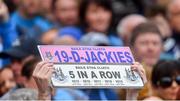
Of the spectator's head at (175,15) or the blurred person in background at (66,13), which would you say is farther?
the blurred person in background at (66,13)

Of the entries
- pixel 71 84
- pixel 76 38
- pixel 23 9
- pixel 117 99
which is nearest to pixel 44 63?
Result: pixel 71 84

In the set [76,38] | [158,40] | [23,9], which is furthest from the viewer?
[23,9]

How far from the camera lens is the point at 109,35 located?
1123cm

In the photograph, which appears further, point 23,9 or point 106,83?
point 23,9

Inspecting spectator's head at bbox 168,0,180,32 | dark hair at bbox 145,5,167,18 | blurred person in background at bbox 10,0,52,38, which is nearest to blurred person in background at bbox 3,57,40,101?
blurred person in background at bbox 10,0,52,38

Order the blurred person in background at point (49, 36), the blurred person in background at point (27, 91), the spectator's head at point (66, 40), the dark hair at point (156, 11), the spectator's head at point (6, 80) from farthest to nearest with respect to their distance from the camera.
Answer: the dark hair at point (156, 11) → the blurred person in background at point (49, 36) → the spectator's head at point (66, 40) → the spectator's head at point (6, 80) → the blurred person in background at point (27, 91)

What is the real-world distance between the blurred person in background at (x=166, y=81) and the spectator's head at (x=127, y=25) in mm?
2785

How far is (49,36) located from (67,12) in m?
0.73

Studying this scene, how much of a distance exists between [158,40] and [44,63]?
3.98 metres

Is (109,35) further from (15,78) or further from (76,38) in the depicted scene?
(15,78)

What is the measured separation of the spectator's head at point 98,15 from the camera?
11172 millimetres

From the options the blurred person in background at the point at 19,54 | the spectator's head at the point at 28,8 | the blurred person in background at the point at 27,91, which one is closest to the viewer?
the blurred person in background at the point at 27,91

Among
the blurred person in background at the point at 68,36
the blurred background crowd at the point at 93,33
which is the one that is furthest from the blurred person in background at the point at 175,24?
the blurred person in background at the point at 68,36

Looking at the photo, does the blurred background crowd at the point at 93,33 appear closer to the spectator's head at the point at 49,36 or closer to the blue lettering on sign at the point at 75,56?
the spectator's head at the point at 49,36
